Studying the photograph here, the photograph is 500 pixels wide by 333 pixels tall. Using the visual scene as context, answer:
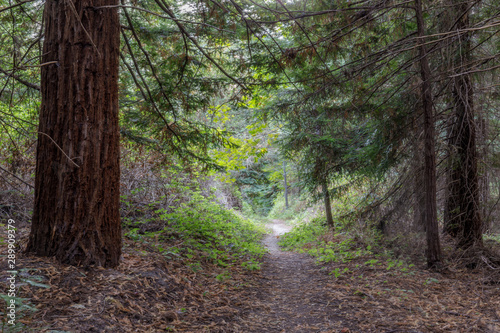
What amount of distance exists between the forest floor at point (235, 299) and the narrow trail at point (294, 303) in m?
0.02

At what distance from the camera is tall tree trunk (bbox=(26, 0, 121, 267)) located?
3471mm

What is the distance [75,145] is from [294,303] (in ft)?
12.6

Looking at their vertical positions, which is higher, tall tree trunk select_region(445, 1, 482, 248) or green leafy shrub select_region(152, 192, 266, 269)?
tall tree trunk select_region(445, 1, 482, 248)

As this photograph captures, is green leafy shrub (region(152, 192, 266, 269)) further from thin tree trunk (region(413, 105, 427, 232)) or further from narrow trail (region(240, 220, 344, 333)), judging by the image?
thin tree trunk (region(413, 105, 427, 232))

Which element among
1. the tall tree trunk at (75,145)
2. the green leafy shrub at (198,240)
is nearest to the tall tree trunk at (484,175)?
the green leafy shrub at (198,240)

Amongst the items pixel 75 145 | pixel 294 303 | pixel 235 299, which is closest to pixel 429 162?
pixel 294 303

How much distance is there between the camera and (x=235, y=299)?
15.1ft

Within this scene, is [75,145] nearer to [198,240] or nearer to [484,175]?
[198,240]

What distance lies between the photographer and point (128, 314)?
10.2 feet

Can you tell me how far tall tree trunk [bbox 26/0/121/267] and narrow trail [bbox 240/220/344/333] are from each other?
7.24 feet

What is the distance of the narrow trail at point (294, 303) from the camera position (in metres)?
3.92

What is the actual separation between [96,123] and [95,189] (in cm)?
77

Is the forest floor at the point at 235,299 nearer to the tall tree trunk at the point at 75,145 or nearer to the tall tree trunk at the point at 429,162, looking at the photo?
the tall tree trunk at the point at 75,145

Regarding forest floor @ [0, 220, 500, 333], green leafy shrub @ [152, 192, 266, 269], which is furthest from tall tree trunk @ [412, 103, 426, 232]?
green leafy shrub @ [152, 192, 266, 269]
